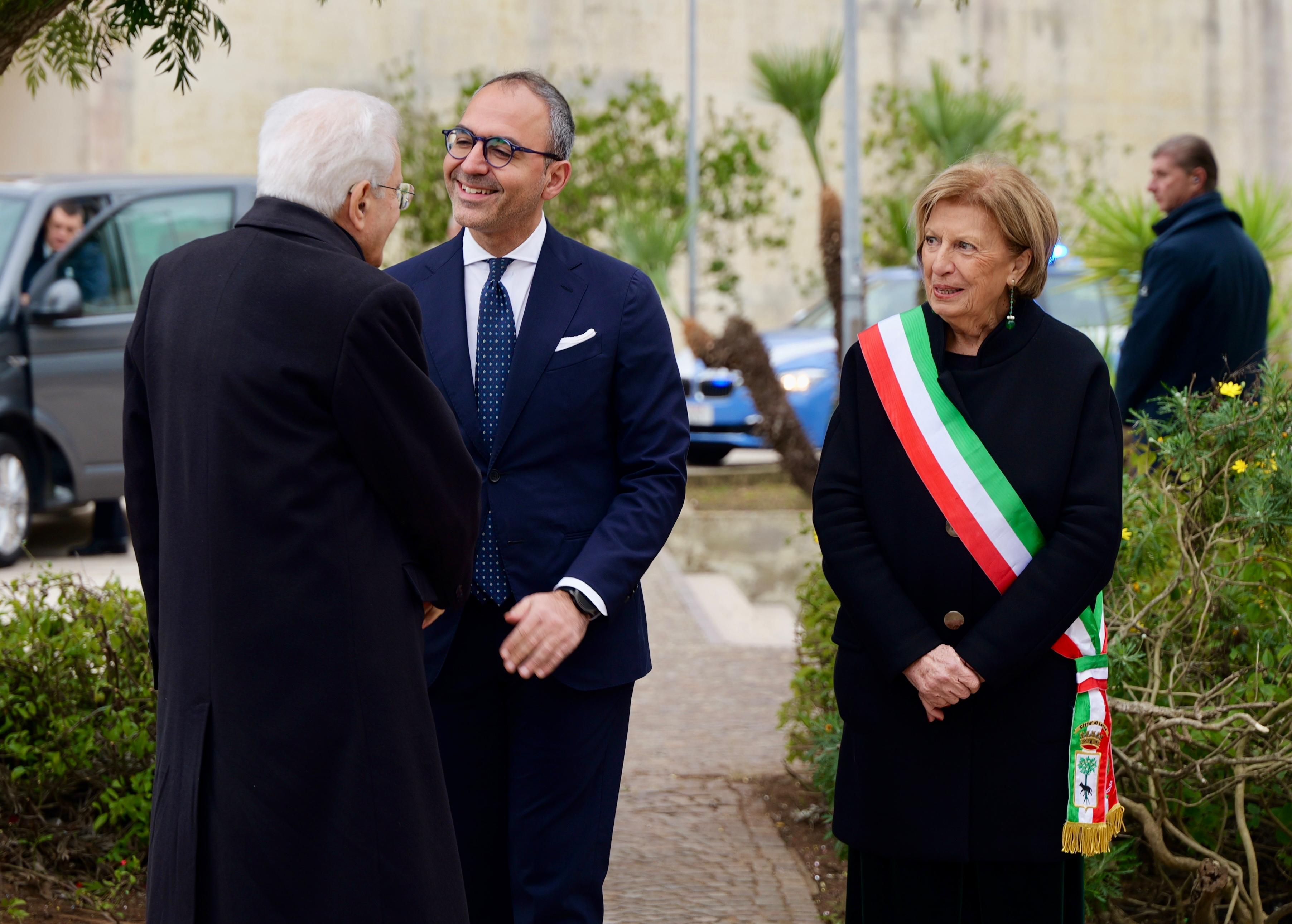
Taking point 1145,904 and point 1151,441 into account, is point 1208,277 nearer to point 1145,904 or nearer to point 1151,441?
point 1151,441

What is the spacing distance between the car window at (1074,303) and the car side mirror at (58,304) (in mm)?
6981

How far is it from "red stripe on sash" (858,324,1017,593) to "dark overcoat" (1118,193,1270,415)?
326 cm

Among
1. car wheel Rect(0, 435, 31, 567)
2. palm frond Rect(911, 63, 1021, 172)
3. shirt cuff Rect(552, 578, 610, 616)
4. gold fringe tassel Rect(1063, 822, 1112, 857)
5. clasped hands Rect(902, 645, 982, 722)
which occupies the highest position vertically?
palm frond Rect(911, 63, 1021, 172)

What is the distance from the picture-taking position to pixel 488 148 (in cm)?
307

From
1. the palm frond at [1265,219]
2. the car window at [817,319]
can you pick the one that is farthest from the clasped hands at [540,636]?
the car window at [817,319]

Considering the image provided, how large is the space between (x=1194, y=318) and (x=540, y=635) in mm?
3985

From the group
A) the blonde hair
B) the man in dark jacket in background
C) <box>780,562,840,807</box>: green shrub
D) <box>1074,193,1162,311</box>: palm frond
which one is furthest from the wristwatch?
<box>1074,193,1162,311</box>: palm frond

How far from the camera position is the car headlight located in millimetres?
13523

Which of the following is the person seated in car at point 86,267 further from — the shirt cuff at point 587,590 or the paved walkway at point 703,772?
the shirt cuff at point 587,590

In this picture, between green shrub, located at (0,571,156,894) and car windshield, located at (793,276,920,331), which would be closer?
green shrub, located at (0,571,156,894)

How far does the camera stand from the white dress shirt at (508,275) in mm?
3152

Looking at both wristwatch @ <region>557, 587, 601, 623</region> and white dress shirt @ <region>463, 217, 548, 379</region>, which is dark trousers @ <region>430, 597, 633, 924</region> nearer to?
wristwatch @ <region>557, 587, 601, 623</region>

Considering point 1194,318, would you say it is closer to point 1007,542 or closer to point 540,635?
point 1007,542

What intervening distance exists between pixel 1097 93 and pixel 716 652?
79.5 ft
